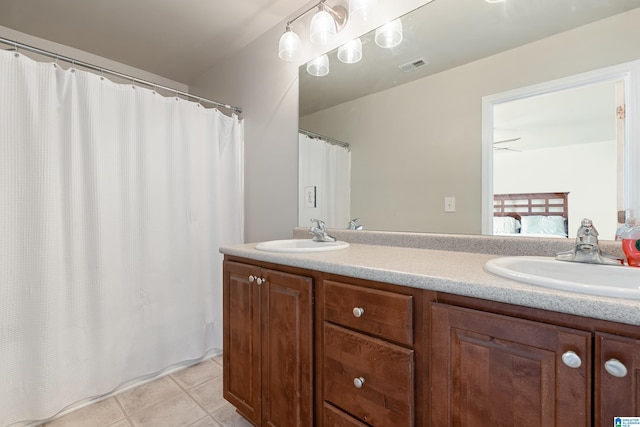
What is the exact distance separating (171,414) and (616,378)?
1752 mm

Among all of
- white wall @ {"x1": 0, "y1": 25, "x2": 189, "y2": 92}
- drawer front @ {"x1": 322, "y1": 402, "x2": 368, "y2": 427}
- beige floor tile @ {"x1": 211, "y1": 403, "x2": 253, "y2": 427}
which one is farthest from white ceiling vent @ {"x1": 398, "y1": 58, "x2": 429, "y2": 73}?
white wall @ {"x1": 0, "y1": 25, "x2": 189, "y2": 92}

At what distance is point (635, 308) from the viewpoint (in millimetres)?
482

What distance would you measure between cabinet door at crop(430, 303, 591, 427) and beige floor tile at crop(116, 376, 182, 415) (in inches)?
60.7

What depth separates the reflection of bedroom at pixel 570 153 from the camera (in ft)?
3.10

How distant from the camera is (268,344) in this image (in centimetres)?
115

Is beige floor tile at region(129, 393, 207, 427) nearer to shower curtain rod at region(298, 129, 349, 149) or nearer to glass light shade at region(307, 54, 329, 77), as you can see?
shower curtain rod at region(298, 129, 349, 149)

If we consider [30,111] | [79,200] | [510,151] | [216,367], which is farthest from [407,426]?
[30,111]

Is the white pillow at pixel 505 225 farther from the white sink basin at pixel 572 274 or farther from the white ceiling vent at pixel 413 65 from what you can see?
the white ceiling vent at pixel 413 65

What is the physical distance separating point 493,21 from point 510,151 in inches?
21.6

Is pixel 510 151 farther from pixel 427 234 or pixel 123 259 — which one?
pixel 123 259

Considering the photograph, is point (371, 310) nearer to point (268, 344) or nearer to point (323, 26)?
point (268, 344)

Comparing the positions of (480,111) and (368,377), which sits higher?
(480,111)

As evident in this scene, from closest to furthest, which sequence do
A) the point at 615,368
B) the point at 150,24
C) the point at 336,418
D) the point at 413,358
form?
the point at 615,368 → the point at 413,358 → the point at 336,418 → the point at 150,24

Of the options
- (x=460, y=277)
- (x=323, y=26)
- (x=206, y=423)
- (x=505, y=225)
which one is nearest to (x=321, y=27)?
(x=323, y=26)
